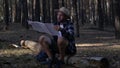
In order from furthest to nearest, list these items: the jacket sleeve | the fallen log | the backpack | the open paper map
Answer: the open paper map
the backpack
the jacket sleeve
the fallen log

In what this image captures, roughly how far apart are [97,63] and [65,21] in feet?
4.49

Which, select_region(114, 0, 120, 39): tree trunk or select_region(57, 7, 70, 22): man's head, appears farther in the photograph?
select_region(114, 0, 120, 39): tree trunk

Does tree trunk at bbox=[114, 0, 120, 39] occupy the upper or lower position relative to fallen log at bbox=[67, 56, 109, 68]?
upper

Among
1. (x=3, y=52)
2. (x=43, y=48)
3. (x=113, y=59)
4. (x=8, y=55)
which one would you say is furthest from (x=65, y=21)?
(x=3, y=52)

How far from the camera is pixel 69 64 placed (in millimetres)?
9211

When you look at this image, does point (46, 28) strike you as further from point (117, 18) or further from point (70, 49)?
point (117, 18)

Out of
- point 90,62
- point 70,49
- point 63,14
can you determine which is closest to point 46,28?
point 63,14

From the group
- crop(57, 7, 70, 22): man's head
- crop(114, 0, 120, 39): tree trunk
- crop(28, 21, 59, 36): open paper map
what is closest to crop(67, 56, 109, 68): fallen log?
crop(28, 21, 59, 36): open paper map

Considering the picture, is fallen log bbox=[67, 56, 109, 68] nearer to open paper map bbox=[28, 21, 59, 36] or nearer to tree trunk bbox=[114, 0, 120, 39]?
open paper map bbox=[28, 21, 59, 36]

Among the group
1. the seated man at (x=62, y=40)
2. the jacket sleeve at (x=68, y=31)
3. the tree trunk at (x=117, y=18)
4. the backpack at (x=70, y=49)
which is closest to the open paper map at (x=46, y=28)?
the seated man at (x=62, y=40)

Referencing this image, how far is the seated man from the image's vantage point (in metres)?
8.76

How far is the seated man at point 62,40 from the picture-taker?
8.76 metres

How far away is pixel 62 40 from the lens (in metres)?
8.70

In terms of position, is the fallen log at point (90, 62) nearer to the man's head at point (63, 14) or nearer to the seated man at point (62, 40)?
the seated man at point (62, 40)
